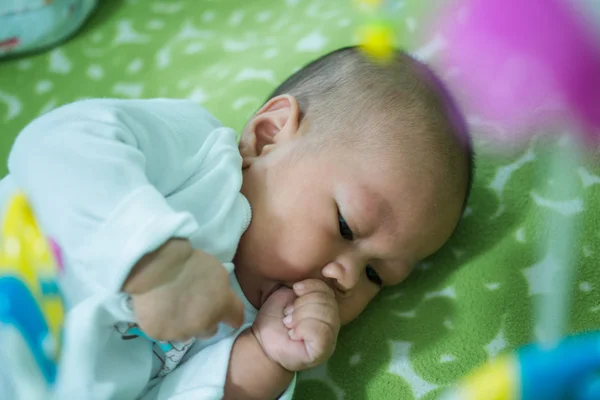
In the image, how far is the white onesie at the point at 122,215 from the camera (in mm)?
669

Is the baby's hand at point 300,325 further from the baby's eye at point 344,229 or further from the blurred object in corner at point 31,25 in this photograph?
the blurred object in corner at point 31,25

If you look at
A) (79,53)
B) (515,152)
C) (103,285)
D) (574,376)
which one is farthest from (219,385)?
(79,53)

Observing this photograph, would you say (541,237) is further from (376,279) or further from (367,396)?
(367,396)

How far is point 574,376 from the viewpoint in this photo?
1.66 ft

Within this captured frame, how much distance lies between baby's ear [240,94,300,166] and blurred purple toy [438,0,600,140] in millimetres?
395

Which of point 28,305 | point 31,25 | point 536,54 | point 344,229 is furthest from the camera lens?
point 31,25

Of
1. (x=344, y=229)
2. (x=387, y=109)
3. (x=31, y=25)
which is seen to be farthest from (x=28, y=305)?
(x=31, y=25)

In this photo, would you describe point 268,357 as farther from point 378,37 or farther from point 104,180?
point 378,37

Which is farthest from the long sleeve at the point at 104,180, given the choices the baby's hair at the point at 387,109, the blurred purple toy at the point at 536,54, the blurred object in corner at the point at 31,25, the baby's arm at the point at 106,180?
the blurred object in corner at the point at 31,25

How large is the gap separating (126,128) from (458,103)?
18.8 inches

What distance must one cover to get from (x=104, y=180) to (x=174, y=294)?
16cm

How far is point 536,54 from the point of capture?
1.60 ft

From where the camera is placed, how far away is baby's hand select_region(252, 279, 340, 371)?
79cm

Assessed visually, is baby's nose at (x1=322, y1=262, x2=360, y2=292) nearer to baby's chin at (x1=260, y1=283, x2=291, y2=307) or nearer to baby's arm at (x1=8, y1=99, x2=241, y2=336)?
baby's chin at (x1=260, y1=283, x2=291, y2=307)
